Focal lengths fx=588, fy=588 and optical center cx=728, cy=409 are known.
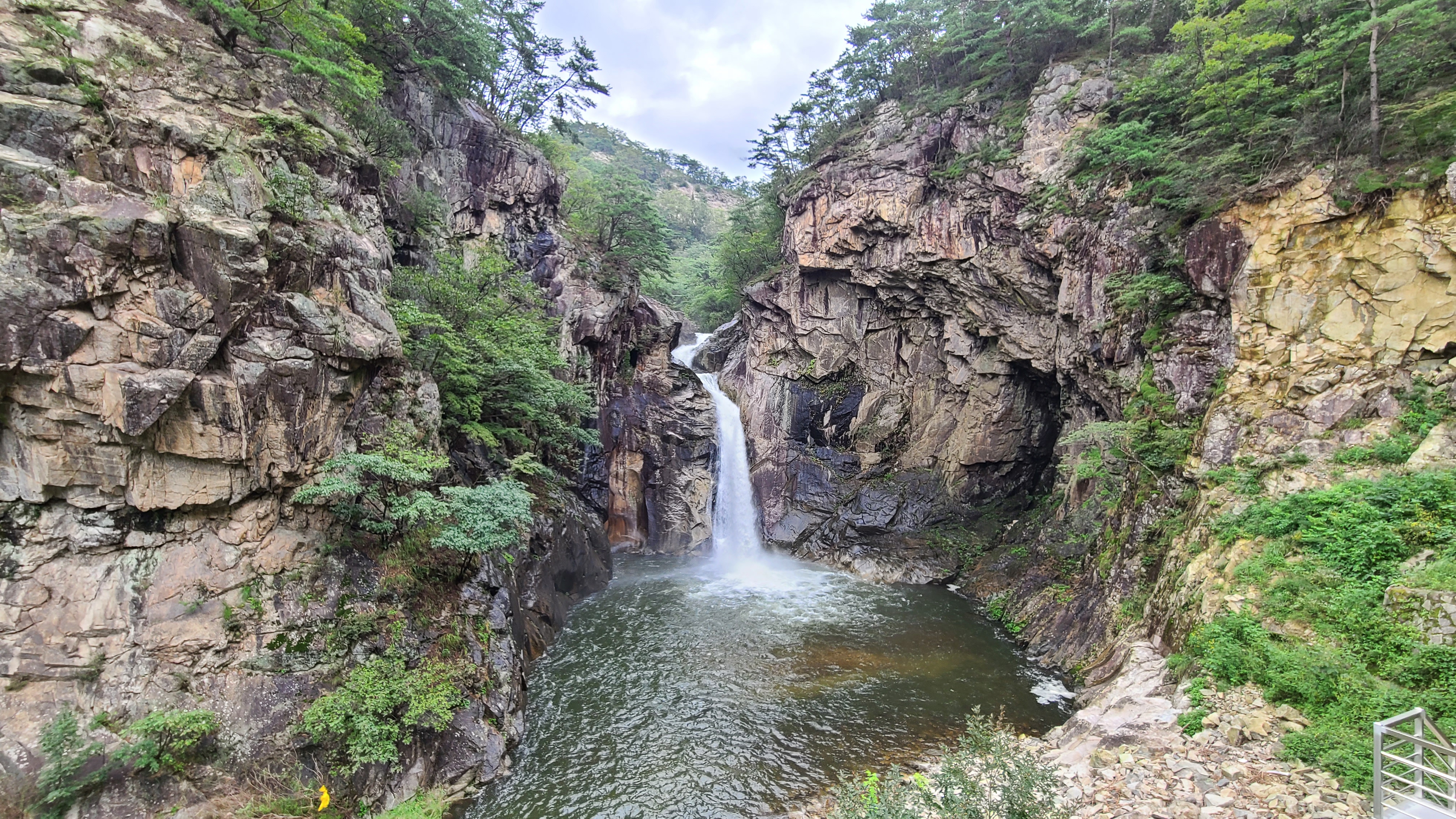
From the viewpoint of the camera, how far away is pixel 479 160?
22125mm

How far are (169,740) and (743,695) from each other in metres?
9.45

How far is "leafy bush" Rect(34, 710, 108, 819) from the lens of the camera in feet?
22.8

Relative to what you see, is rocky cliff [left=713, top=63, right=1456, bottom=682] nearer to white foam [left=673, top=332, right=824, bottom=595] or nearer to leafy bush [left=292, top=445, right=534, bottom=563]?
white foam [left=673, top=332, right=824, bottom=595]

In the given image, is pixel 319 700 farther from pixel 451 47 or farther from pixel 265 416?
pixel 451 47

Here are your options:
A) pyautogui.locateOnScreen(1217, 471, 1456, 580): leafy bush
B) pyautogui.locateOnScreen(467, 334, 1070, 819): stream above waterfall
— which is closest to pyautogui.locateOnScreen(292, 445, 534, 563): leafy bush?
pyautogui.locateOnScreen(467, 334, 1070, 819): stream above waterfall

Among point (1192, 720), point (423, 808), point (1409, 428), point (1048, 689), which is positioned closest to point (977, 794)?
point (1192, 720)

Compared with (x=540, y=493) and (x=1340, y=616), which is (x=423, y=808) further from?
(x=1340, y=616)

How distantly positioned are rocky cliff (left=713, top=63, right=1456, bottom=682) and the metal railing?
4106 mm

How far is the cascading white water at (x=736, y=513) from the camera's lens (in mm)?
23531

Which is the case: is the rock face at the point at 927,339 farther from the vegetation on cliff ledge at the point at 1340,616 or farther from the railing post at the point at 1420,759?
the railing post at the point at 1420,759

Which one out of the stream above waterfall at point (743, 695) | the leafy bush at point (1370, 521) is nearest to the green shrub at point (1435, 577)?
the leafy bush at point (1370, 521)

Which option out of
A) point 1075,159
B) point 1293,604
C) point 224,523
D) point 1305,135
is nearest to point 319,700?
point 224,523

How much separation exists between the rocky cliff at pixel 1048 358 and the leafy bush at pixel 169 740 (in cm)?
1522

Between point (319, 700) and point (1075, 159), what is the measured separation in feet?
79.0
